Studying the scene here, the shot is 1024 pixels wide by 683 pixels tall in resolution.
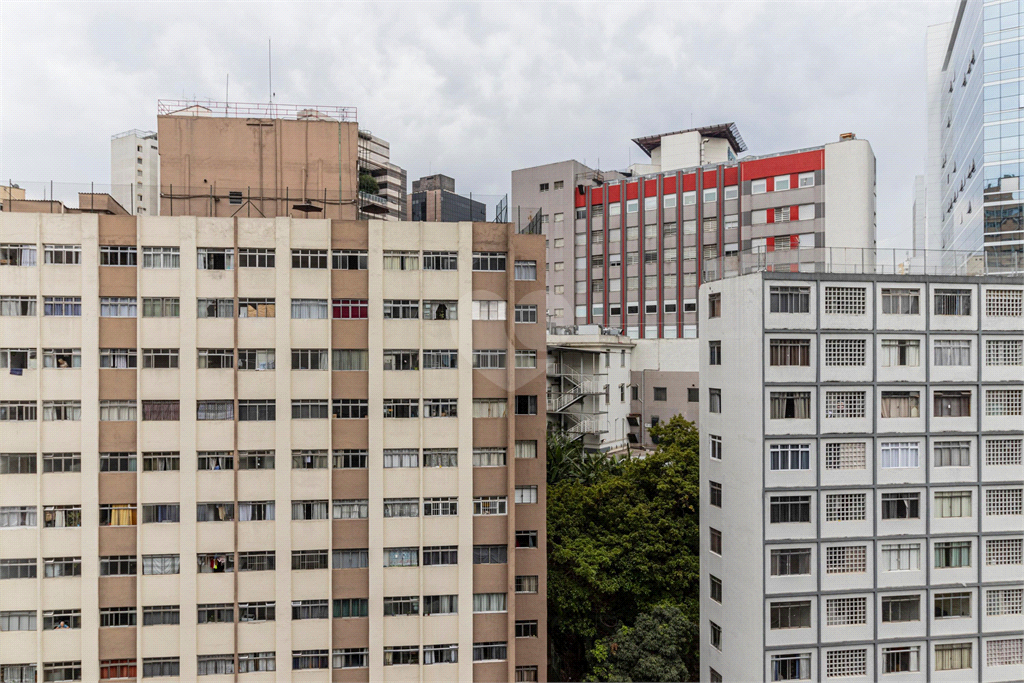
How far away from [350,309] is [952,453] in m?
24.3

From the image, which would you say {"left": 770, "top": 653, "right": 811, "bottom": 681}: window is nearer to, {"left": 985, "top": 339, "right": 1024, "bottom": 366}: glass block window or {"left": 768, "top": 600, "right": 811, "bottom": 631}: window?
{"left": 768, "top": 600, "right": 811, "bottom": 631}: window

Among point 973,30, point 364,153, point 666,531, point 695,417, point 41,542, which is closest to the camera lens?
point 41,542

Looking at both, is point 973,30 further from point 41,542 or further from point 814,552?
point 41,542

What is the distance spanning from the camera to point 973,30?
174 ft

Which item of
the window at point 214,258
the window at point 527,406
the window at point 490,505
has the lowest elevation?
the window at point 490,505

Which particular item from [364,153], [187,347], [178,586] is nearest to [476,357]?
[187,347]

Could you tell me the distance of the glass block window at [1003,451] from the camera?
79.6 feet

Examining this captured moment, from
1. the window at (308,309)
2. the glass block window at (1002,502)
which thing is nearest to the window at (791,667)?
the glass block window at (1002,502)

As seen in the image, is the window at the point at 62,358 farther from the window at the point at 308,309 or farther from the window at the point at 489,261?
the window at the point at 489,261

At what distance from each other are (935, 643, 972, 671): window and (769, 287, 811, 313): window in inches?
554

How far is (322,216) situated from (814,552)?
23790 millimetres

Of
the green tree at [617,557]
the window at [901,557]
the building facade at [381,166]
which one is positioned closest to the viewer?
the window at [901,557]

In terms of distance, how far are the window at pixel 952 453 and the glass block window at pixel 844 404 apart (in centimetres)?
341

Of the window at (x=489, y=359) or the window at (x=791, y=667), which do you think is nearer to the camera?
the window at (x=791, y=667)
